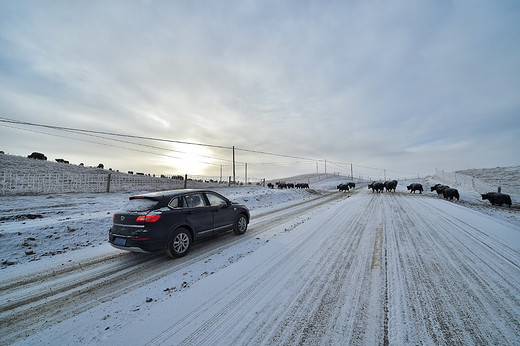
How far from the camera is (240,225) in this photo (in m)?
7.61

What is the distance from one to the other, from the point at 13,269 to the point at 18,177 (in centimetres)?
1438

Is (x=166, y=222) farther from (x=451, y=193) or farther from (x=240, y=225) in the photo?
(x=451, y=193)

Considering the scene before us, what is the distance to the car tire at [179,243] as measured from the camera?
5355 mm

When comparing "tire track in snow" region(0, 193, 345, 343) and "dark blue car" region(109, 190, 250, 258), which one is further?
"dark blue car" region(109, 190, 250, 258)

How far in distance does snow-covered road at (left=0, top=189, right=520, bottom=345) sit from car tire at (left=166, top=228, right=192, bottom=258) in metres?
0.28

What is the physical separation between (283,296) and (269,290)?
0.97 feet

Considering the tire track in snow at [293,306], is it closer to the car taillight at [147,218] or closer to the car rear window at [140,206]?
the car taillight at [147,218]

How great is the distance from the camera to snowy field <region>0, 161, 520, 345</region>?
2.73 meters

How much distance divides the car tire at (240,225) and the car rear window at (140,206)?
2925 millimetres

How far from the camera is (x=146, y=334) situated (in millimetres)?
2734

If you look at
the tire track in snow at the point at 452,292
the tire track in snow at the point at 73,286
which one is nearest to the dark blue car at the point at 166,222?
the tire track in snow at the point at 73,286

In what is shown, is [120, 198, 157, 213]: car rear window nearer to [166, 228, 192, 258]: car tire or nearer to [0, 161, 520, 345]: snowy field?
[166, 228, 192, 258]: car tire

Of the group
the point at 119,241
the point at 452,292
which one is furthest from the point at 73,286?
the point at 452,292

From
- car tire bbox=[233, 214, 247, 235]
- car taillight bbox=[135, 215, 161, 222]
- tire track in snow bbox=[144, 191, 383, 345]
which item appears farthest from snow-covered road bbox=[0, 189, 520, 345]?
car tire bbox=[233, 214, 247, 235]
